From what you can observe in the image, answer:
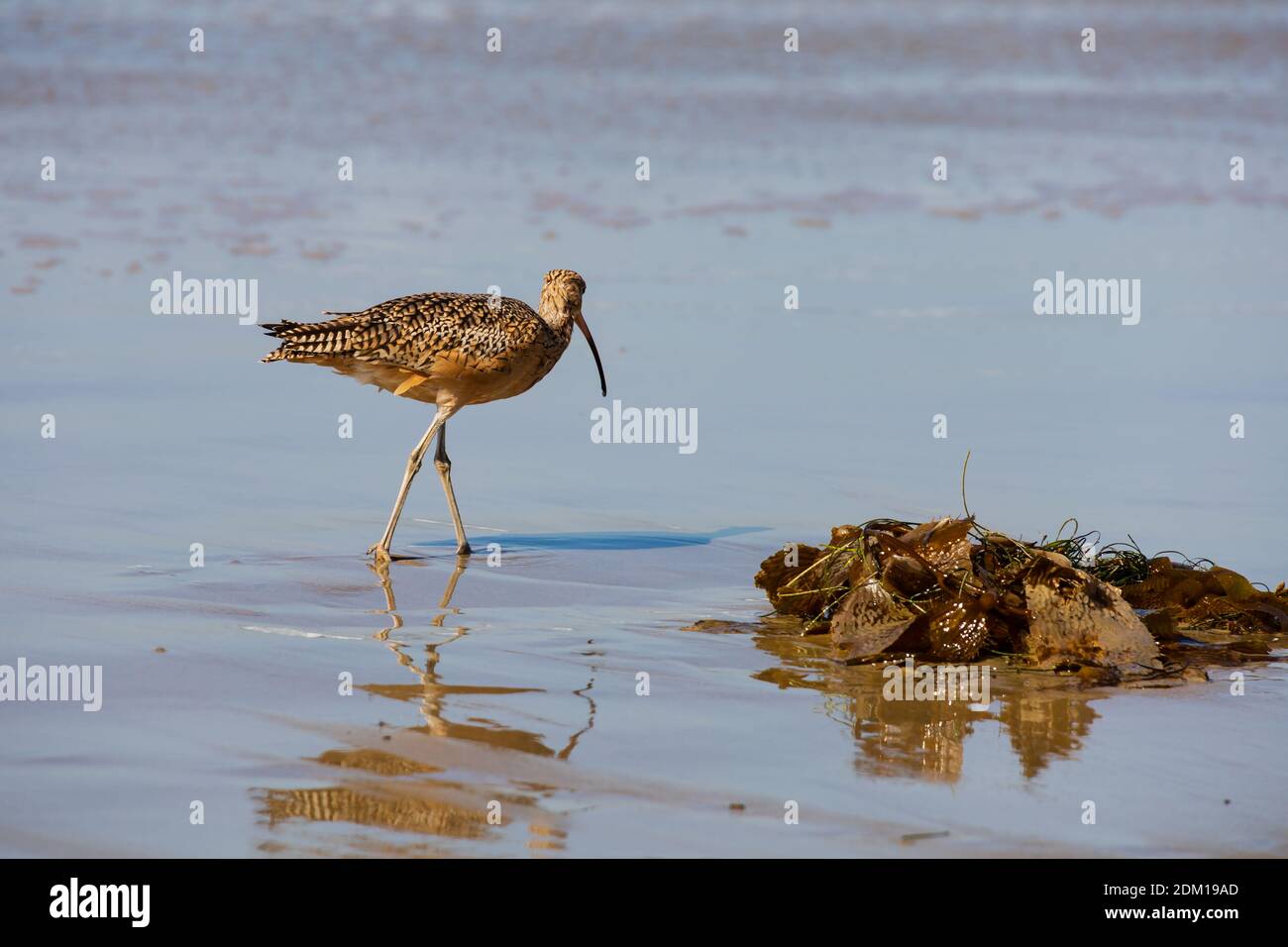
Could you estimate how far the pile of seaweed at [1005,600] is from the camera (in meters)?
6.37

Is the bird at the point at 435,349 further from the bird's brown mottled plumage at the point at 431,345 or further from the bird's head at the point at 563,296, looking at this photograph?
the bird's head at the point at 563,296

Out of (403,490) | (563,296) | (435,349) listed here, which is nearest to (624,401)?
(563,296)

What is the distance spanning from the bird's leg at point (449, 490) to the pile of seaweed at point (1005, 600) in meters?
1.63

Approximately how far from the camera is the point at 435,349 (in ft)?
28.6

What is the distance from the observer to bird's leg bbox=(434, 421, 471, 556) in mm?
8297

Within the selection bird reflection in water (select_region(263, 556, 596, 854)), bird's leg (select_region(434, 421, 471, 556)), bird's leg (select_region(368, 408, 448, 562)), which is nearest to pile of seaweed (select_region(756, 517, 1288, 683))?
bird reflection in water (select_region(263, 556, 596, 854))

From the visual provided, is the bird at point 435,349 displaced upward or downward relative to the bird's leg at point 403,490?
upward

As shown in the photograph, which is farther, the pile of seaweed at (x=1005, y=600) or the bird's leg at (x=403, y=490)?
the bird's leg at (x=403, y=490)

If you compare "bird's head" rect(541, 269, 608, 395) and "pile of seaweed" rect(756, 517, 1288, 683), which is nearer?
"pile of seaweed" rect(756, 517, 1288, 683)

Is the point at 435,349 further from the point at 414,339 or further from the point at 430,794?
the point at 430,794

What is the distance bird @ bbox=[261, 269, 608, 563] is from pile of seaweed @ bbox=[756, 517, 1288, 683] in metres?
2.12

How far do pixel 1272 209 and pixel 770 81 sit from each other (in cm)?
684

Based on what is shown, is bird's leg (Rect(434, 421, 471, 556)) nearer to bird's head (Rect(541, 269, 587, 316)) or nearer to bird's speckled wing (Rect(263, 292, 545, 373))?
bird's speckled wing (Rect(263, 292, 545, 373))

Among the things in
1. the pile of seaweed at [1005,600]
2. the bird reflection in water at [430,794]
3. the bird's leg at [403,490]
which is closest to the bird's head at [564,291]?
the bird's leg at [403,490]
